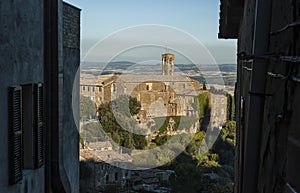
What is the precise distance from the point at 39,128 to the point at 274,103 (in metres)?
3.06

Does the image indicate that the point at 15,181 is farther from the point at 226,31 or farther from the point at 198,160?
the point at 198,160

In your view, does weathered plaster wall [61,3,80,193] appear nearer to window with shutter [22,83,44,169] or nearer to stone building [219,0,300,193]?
window with shutter [22,83,44,169]

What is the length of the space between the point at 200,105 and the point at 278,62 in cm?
1383

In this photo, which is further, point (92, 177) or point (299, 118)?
point (92, 177)

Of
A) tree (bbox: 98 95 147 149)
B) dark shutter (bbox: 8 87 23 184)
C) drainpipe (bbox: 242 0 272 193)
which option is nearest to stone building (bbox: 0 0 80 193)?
dark shutter (bbox: 8 87 23 184)

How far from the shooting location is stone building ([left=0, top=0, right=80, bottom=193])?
3.40 meters

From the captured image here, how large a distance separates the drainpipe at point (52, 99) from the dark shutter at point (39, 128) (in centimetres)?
31

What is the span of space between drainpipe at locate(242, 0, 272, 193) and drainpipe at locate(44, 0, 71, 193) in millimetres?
3081

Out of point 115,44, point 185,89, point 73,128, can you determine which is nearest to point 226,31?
point 73,128

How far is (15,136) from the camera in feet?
11.8

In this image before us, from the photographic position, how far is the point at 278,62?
1.88 m

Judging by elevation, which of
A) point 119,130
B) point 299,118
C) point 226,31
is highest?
point 226,31

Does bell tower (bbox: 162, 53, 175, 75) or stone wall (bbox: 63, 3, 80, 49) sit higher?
stone wall (bbox: 63, 3, 80, 49)

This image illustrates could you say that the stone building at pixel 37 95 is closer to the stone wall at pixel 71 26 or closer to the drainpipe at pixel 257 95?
the stone wall at pixel 71 26
